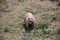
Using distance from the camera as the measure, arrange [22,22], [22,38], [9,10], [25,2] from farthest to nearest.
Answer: [25,2] < [9,10] < [22,22] < [22,38]

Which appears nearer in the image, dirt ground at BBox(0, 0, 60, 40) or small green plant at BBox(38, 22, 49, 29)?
dirt ground at BBox(0, 0, 60, 40)

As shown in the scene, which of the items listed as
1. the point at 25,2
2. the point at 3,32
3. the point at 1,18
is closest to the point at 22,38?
the point at 3,32

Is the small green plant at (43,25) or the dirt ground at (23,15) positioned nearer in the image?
the dirt ground at (23,15)

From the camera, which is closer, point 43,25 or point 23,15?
point 43,25

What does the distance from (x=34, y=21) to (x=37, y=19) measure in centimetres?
62

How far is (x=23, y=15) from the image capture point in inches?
367

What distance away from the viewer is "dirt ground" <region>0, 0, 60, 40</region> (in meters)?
7.72

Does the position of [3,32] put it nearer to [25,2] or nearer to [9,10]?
[9,10]

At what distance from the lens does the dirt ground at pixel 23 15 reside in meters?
7.72

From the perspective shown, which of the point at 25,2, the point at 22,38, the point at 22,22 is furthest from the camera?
the point at 25,2

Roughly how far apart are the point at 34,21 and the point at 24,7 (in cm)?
191

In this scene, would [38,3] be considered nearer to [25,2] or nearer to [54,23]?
[25,2]

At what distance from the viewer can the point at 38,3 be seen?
10.4 metres

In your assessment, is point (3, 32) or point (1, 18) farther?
point (1, 18)
